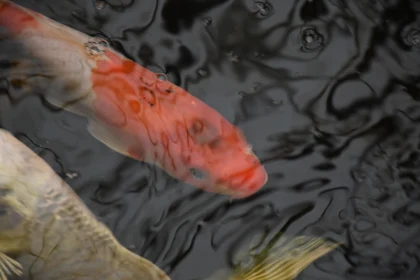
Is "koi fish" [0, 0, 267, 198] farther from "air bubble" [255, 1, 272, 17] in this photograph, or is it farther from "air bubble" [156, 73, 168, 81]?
"air bubble" [255, 1, 272, 17]

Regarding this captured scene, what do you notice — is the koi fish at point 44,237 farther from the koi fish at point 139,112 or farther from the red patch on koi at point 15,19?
the red patch on koi at point 15,19

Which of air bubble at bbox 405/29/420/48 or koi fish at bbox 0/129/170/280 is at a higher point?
air bubble at bbox 405/29/420/48

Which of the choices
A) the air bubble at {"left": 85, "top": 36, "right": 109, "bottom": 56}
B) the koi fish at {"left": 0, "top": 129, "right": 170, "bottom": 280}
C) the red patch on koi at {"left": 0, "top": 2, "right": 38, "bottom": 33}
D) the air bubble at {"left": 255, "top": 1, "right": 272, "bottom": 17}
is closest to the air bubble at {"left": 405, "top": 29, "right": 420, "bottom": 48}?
the air bubble at {"left": 255, "top": 1, "right": 272, "bottom": 17}

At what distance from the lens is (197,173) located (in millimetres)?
2287

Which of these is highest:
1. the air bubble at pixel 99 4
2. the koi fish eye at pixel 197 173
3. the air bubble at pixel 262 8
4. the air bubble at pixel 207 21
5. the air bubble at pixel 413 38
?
the air bubble at pixel 413 38

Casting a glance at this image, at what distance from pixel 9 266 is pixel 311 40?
5.00 feet

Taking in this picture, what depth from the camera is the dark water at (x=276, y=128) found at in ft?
7.71

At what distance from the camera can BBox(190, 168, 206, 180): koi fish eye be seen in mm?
2277

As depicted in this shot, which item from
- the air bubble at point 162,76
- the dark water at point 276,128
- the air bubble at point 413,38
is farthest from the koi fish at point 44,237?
the air bubble at point 413,38

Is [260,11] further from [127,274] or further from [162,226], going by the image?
[127,274]

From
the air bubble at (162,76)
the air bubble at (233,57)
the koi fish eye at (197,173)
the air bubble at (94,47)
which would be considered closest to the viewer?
the koi fish eye at (197,173)

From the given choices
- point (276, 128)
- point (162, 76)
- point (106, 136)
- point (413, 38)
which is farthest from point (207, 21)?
point (413, 38)

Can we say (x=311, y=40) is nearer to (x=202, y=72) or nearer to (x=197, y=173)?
(x=202, y=72)

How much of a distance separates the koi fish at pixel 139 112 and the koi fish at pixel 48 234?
288 millimetres
